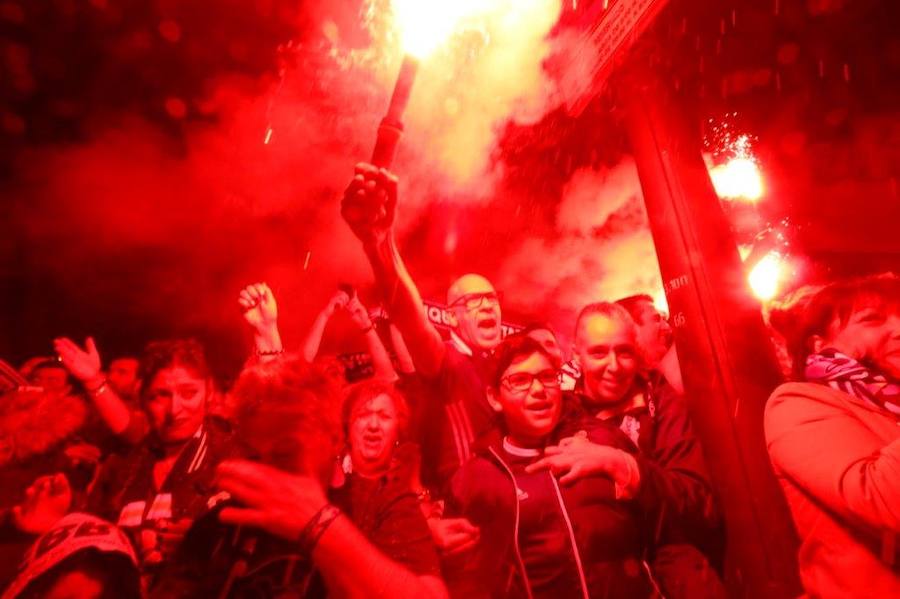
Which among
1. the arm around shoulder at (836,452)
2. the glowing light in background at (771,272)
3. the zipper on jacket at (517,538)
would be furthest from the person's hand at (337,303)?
the glowing light in background at (771,272)

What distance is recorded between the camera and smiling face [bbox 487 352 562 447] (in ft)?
7.91

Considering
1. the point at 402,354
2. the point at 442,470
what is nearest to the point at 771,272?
the point at 402,354

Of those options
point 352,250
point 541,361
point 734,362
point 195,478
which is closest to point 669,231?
point 734,362

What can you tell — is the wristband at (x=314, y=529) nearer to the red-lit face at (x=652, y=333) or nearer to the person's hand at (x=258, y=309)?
the person's hand at (x=258, y=309)

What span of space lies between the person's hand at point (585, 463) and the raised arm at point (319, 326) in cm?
207

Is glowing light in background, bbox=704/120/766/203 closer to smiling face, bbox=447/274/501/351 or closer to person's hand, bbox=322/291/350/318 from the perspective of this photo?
smiling face, bbox=447/274/501/351

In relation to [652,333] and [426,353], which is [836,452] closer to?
[652,333]

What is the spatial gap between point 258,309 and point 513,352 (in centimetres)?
199

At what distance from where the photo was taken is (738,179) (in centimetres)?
481

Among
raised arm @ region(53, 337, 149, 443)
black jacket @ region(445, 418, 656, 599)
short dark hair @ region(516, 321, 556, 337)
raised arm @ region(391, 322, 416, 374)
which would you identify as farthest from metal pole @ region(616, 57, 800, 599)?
raised arm @ region(53, 337, 149, 443)

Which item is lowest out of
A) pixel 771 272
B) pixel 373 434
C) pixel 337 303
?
pixel 373 434

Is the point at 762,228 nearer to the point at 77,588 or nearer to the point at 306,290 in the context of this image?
the point at 306,290

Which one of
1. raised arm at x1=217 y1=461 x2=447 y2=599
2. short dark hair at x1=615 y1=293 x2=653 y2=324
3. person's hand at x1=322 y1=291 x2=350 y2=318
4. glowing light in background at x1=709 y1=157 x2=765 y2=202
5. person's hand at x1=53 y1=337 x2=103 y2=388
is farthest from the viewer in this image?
glowing light in background at x1=709 y1=157 x2=765 y2=202

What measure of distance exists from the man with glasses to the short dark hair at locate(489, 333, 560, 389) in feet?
0.91
